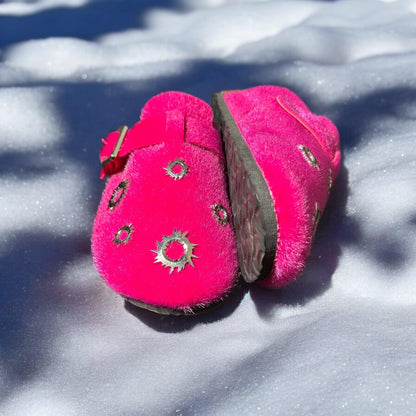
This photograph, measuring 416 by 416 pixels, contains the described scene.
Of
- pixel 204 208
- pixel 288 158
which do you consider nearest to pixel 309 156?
pixel 288 158

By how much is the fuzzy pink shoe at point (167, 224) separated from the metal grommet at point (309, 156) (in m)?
0.10

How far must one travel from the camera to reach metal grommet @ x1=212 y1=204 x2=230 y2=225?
0.71m

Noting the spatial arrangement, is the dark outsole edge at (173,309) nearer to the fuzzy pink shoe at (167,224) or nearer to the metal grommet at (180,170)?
the fuzzy pink shoe at (167,224)

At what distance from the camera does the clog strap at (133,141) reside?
0.79 metres

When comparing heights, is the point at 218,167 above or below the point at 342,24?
above

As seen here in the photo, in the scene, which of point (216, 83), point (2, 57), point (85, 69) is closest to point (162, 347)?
point (216, 83)

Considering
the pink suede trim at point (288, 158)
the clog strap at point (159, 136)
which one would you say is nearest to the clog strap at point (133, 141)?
the clog strap at point (159, 136)

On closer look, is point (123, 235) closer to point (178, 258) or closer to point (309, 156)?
point (178, 258)

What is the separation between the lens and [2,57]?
1.29m

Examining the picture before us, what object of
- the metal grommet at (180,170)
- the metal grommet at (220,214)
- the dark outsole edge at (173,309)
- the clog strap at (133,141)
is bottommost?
the dark outsole edge at (173,309)

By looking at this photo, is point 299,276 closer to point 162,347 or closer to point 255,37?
point 162,347

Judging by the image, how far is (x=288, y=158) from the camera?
723 mm

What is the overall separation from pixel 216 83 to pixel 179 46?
197mm

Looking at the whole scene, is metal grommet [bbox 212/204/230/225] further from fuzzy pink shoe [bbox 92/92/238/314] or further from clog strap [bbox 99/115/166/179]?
clog strap [bbox 99/115/166/179]
